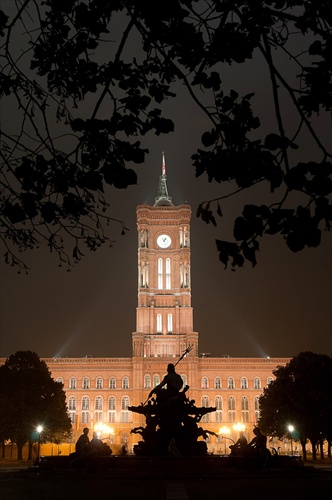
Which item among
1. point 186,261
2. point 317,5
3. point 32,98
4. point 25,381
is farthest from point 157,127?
point 186,261

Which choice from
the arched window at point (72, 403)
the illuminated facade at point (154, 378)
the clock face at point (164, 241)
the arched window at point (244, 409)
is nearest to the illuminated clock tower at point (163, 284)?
the clock face at point (164, 241)

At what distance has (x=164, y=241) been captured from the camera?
383 ft

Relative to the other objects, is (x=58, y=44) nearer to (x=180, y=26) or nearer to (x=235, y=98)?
(x=180, y=26)

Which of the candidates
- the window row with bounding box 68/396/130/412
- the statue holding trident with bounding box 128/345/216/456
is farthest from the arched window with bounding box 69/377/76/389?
the statue holding trident with bounding box 128/345/216/456

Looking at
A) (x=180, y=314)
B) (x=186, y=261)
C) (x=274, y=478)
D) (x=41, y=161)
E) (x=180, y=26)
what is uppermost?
(x=186, y=261)

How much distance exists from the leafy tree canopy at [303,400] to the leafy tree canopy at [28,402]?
1975 cm

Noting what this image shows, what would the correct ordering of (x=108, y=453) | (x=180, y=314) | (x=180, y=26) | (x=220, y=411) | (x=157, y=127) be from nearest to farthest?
(x=180, y=26) < (x=157, y=127) < (x=108, y=453) < (x=220, y=411) < (x=180, y=314)

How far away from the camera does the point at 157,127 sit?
7906mm

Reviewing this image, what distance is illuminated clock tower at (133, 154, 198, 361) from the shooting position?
10756 cm

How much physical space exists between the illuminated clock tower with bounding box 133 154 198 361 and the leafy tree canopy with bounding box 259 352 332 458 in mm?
46499

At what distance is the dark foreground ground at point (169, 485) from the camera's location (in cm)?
1397

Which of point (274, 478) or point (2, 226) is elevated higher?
point (2, 226)

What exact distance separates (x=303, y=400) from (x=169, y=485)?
3595 centimetres

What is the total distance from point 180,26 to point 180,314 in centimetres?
10428
